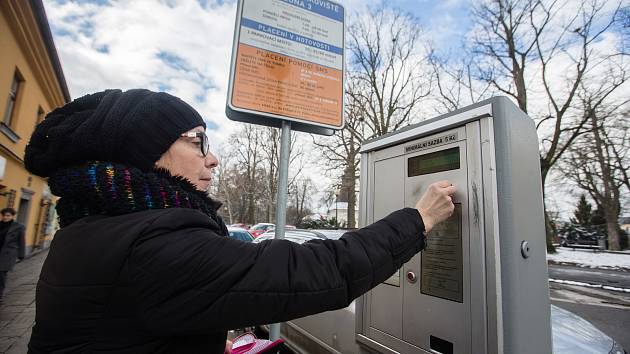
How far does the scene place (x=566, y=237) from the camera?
26.4 meters

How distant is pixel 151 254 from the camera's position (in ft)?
2.68

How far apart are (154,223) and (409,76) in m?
19.0

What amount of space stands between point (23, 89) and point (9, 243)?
719 cm

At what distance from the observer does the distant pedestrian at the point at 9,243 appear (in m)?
4.96

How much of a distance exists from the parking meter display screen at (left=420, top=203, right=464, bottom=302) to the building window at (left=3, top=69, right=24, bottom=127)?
11613 mm

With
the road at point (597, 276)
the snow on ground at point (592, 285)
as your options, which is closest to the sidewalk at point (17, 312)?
the snow on ground at point (592, 285)

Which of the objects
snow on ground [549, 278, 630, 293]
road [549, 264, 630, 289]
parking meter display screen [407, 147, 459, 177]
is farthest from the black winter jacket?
road [549, 264, 630, 289]

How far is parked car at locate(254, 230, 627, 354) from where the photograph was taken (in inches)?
101

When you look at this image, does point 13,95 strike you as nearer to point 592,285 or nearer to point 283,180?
point 283,180

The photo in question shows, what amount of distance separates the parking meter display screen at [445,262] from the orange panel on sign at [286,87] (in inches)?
44.9

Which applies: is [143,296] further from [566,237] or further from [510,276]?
[566,237]

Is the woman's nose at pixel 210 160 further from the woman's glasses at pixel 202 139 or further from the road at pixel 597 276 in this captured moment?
the road at pixel 597 276

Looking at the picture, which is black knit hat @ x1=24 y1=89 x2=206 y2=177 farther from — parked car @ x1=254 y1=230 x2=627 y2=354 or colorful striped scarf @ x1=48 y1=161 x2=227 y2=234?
parked car @ x1=254 y1=230 x2=627 y2=354

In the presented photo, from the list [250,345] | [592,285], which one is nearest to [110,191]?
[250,345]
